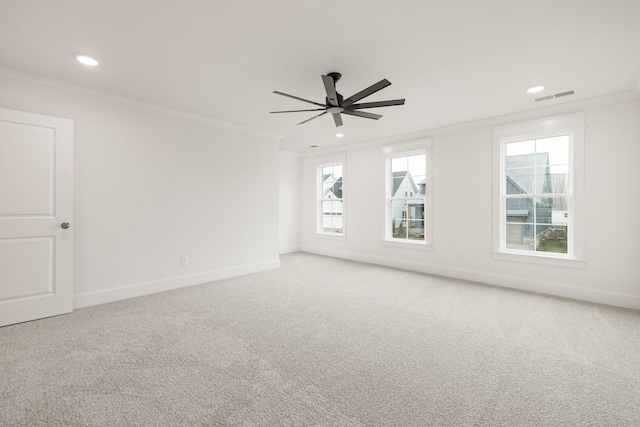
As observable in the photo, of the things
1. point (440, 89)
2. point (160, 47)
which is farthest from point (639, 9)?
point (160, 47)

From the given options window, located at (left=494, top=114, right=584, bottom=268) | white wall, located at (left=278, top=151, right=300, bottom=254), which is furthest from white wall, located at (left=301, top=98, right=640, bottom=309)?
white wall, located at (left=278, top=151, right=300, bottom=254)

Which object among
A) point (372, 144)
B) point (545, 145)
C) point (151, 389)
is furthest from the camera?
point (372, 144)

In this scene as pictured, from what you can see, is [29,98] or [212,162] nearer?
[29,98]

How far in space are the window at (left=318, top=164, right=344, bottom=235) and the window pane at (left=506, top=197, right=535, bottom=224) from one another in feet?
10.7

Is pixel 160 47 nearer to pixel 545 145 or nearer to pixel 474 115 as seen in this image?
pixel 474 115

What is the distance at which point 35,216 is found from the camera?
3006mm

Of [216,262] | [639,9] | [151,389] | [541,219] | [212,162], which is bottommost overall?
[151,389]

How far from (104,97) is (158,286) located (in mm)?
2472

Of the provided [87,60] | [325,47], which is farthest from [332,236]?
[87,60]

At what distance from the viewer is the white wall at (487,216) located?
3.47m

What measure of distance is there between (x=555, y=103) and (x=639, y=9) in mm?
1995

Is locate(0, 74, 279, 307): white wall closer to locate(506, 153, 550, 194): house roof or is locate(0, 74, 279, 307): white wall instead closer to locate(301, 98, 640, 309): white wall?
locate(301, 98, 640, 309): white wall

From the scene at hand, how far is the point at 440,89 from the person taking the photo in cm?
335

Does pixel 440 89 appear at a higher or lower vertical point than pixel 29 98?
higher
